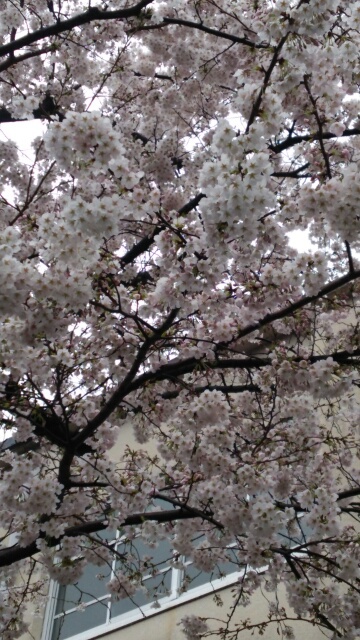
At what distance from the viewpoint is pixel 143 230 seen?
6.72 m

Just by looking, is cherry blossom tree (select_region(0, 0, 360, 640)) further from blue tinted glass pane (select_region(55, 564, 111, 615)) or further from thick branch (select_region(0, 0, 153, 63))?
blue tinted glass pane (select_region(55, 564, 111, 615))

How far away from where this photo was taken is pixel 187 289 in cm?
477

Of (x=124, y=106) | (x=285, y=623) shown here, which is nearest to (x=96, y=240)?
(x=124, y=106)

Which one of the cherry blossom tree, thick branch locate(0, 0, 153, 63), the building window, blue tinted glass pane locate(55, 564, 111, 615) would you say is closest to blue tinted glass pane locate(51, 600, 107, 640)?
the building window

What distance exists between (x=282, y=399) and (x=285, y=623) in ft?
8.98

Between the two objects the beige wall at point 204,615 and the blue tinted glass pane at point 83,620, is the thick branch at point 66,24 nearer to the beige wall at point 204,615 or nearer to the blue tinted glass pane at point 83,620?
the beige wall at point 204,615

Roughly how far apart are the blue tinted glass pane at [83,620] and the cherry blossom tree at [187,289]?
7.59ft

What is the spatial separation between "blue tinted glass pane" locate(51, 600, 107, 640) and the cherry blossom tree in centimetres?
231

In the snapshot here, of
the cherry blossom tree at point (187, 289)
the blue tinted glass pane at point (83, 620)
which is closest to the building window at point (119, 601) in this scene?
the blue tinted glass pane at point (83, 620)

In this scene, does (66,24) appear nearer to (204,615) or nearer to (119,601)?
(119,601)

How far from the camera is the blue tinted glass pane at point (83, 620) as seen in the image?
10.5 m

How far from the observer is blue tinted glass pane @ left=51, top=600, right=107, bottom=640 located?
1050cm

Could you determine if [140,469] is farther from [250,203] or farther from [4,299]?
[250,203]

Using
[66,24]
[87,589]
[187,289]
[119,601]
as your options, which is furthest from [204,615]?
[66,24]
